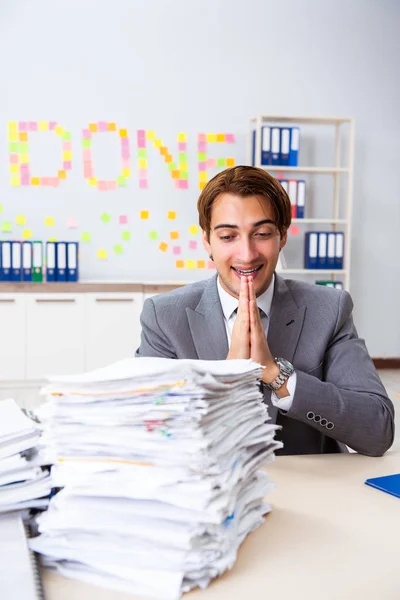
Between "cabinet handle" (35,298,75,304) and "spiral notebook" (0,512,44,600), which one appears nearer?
"spiral notebook" (0,512,44,600)

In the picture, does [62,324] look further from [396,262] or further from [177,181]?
[396,262]

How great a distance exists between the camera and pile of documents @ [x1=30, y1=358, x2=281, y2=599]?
800 mm

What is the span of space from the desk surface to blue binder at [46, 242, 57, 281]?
3.85 m

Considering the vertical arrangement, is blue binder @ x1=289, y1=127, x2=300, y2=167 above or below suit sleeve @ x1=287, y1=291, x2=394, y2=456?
above

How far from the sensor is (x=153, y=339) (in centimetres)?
178

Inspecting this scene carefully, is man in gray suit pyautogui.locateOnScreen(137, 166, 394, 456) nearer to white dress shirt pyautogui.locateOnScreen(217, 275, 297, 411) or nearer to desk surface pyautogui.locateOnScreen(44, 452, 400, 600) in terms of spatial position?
white dress shirt pyautogui.locateOnScreen(217, 275, 297, 411)

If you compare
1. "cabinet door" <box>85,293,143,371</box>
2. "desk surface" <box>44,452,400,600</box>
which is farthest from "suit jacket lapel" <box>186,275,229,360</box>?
"cabinet door" <box>85,293,143,371</box>

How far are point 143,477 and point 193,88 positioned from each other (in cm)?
494

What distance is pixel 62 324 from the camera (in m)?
4.80

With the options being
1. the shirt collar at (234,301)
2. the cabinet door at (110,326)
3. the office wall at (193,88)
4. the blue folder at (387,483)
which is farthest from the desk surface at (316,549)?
the office wall at (193,88)

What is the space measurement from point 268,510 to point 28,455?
363mm

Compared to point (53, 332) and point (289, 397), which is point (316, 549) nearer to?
point (289, 397)

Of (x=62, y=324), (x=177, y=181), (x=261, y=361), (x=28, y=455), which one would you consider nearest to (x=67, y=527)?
(x=28, y=455)

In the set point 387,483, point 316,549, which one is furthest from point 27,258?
point 316,549
